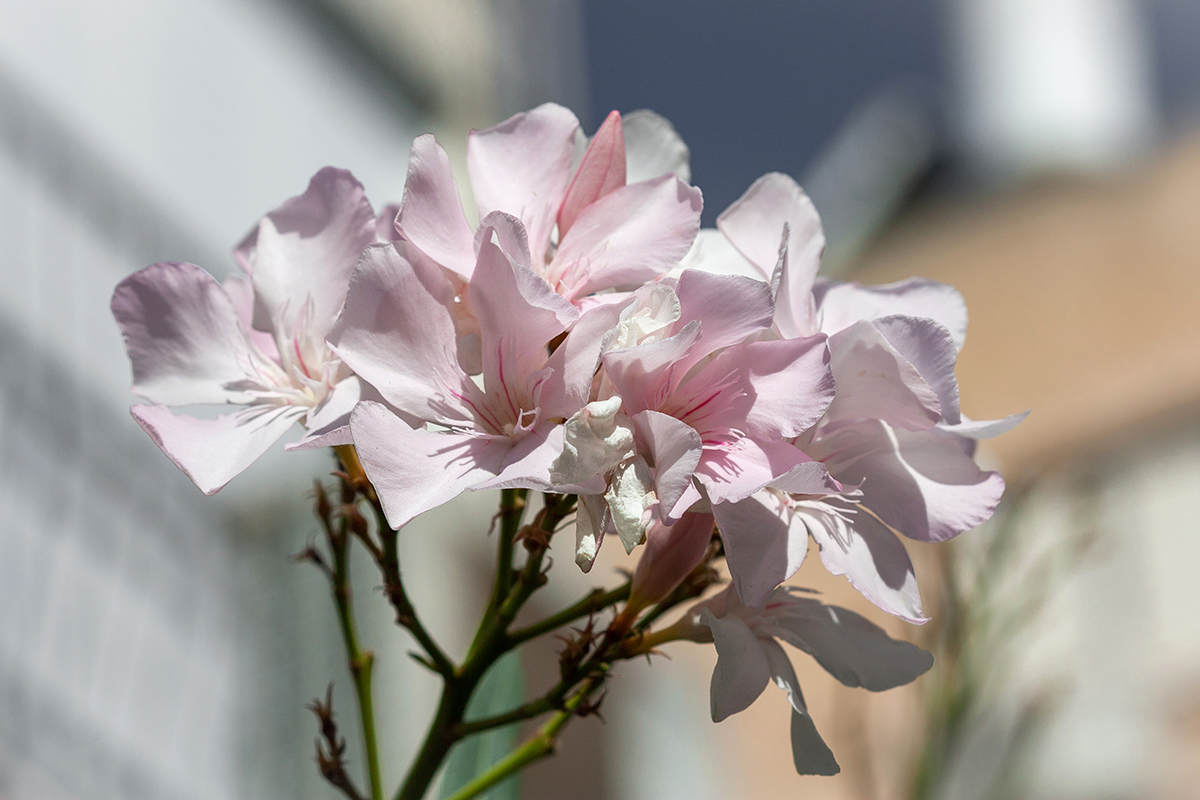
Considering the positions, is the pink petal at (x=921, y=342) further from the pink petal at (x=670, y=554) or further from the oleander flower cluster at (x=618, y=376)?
the pink petal at (x=670, y=554)

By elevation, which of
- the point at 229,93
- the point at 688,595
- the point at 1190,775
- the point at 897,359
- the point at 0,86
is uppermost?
Answer: the point at 229,93

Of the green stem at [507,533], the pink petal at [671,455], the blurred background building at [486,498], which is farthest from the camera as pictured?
the blurred background building at [486,498]

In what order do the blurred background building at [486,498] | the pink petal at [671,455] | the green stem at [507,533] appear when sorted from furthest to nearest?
the blurred background building at [486,498] < the green stem at [507,533] < the pink petal at [671,455]

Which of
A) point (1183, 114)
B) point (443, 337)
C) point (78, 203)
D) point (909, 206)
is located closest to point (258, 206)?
point (78, 203)

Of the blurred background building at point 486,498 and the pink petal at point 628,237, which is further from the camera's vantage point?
the blurred background building at point 486,498

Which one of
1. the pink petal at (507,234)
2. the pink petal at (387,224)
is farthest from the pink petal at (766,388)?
the pink petal at (387,224)

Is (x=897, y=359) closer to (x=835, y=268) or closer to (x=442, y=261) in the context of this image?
(x=442, y=261)
